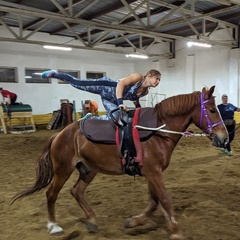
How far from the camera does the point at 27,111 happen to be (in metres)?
12.4

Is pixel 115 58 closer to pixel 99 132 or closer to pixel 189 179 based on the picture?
pixel 189 179

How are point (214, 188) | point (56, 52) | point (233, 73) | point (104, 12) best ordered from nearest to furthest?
1. point (214, 188)
2. point (104, 12)
3. point (233, 73)
4. point (56, 52)

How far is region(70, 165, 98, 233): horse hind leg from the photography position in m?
2.87

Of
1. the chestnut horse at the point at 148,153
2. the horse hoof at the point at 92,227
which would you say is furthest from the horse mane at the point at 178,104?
the horse hoof at the point at 92,227

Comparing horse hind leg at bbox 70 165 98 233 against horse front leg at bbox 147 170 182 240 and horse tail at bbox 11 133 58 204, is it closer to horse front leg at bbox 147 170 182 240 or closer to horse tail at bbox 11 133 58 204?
horse tail at bbox 11 133 58 204

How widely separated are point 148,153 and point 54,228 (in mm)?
1266

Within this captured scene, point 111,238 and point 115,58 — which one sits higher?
point 115,58

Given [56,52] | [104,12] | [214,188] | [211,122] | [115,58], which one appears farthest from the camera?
[115,58]

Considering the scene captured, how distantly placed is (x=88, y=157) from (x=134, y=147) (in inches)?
21.2

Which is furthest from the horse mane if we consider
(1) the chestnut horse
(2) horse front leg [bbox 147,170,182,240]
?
(2) horse front leg [bbox 147,170,182,240]

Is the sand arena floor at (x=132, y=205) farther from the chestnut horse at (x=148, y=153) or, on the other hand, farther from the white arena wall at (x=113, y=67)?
the white arena wall at (x=113, y=67)

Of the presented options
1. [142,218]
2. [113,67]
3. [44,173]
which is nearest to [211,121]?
[142,218]

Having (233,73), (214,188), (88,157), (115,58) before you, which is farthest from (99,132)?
(115,58)

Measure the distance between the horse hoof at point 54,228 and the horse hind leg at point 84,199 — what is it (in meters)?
0.29
